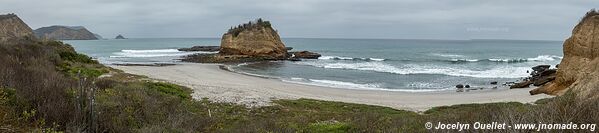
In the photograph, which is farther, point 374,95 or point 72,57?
point 72,57

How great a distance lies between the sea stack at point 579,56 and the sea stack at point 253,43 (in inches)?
1679

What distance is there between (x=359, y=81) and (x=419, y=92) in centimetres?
799

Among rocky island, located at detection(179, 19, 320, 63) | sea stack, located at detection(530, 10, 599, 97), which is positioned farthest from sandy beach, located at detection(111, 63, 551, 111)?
rocky island, located at detection(179, 19, 320, 63)

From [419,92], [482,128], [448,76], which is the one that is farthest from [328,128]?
[448,76]

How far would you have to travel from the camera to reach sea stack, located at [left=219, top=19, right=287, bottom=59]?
221ft

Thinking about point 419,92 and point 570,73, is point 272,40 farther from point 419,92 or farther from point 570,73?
point 570,73

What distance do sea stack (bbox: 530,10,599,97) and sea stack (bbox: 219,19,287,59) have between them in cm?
4266

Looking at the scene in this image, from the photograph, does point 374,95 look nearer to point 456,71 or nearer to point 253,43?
point 456,71

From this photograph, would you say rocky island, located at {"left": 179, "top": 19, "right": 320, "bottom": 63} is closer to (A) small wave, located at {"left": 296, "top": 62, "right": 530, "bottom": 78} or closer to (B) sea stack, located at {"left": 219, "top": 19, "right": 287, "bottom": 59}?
(B) sea stack, located at {"left": 219, "top": 19, "right": 287, "bottom": 59}

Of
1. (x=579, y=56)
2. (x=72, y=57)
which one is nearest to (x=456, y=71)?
(x=579, y=56)

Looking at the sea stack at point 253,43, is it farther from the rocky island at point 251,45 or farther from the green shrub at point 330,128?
the green shrub at point 330,128

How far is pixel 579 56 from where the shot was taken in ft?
85.7

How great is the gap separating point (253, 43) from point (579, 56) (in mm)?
47625

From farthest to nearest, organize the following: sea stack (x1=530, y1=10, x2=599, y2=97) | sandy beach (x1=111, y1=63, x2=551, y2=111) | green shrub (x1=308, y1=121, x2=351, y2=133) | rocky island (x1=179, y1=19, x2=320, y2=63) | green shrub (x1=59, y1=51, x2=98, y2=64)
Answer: rocky island (x1=179, y1=19, x2=320, y2=63) → green shrub (x1=59, y1=51, x2=98, y2=64) → sea stack (x1=530, y1=10, x2=599, y2=97) → sandy beach (x1=111, y1=63, x2=551, y2=111) → green shrub (x1=308, y1=121, x2=351, y2=133)
